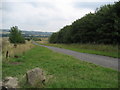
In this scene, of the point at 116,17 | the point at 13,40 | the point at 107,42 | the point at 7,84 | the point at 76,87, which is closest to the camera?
the point at 7,84

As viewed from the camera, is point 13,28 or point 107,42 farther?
point 13,28

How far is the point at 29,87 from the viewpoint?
4734 millimetres

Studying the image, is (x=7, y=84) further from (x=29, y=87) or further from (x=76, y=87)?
(x=76, y=87)

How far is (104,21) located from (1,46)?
23.5 m

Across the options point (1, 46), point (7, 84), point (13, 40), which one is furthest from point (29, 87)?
point (13, 40)

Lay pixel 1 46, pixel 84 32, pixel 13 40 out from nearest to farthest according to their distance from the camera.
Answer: pixel 1 46 < pixel 13 40 < pixel 84 32

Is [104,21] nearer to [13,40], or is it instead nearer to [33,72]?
[13,40]

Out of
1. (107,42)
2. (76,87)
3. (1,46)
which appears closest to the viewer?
(76,87)

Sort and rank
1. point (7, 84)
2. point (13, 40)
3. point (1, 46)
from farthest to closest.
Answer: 1. point (13, 40)
2. point (1, 46)
3. point (7, 84)

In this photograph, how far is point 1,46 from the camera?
36.8 ft

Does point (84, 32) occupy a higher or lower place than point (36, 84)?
higher

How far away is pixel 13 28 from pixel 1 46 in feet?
91.6

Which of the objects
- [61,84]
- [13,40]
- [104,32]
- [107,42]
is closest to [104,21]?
[104,32]

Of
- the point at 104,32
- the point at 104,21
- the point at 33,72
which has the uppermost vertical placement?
the point at 104,21
